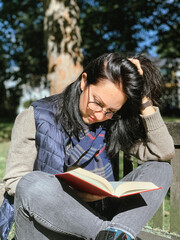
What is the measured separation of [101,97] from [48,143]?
0.44 meters

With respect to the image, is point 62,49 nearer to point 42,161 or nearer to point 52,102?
point 52,102

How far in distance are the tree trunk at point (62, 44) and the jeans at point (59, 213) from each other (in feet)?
10.2

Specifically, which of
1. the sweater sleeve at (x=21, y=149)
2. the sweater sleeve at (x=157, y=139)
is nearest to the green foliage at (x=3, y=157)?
the sweater sleeve at (x=21, y=149)

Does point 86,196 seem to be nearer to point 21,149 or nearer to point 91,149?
point 91,149

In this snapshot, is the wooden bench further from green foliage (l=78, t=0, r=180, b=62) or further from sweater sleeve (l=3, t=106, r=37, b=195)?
green foliage (l=78, t=0, r=180, b=62)

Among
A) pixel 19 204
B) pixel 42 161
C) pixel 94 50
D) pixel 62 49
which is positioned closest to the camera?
pixel 19 204

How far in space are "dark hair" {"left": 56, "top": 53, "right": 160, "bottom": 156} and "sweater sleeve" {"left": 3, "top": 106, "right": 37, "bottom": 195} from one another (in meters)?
0.20

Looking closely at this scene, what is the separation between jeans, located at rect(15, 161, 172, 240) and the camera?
1.42 meters

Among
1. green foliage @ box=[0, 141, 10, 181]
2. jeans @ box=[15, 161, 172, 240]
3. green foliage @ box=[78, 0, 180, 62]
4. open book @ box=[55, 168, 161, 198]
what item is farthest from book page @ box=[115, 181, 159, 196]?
green foliage @ box=[78, 0, 180, 62]

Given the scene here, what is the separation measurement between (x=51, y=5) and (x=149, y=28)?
4.37 meters

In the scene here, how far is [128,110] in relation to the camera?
6.79ft

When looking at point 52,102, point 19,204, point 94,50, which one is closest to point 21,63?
point 94,50

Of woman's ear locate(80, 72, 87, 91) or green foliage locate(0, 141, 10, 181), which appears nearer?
woman's ear locate(80, 72, 87, 91)

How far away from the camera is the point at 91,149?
1.89 meters
